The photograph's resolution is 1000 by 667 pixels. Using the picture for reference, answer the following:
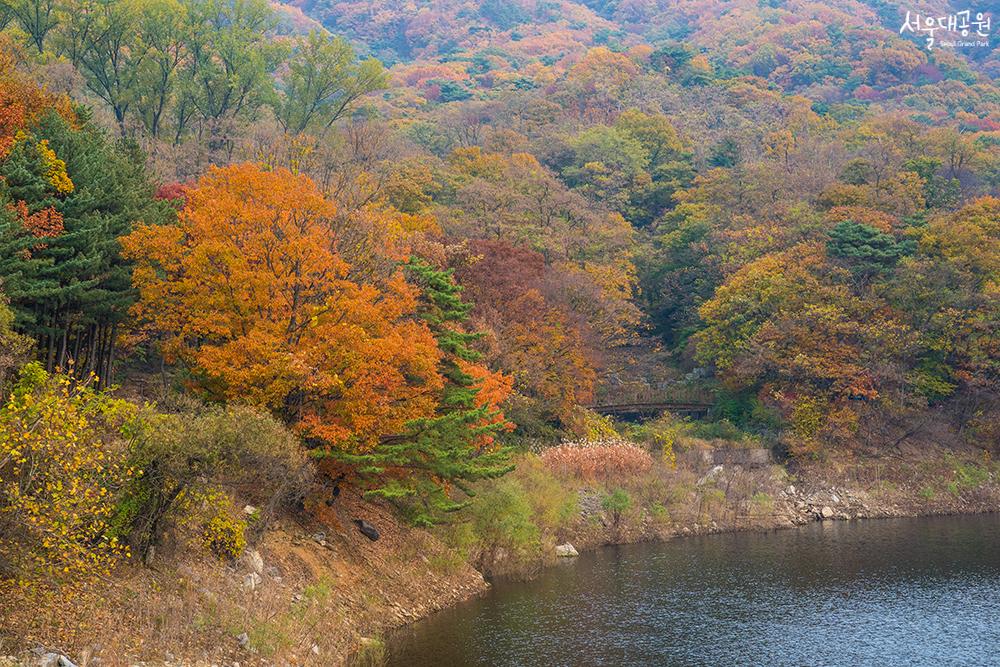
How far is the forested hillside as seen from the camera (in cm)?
2498

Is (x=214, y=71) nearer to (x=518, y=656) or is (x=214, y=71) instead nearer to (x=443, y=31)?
(x=518, y=656)

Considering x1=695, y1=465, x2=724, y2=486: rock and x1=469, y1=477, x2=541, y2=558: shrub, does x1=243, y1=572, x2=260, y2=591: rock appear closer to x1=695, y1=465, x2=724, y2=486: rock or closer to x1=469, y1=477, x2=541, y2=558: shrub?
x1=469, y1=477, x2=541, y2=558: shrub

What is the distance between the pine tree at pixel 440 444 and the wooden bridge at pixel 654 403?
26.7 meters

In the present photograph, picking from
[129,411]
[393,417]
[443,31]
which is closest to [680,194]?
[393,417]

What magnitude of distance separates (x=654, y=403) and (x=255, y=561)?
40.5m

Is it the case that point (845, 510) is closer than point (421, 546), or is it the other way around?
point (421, 546)

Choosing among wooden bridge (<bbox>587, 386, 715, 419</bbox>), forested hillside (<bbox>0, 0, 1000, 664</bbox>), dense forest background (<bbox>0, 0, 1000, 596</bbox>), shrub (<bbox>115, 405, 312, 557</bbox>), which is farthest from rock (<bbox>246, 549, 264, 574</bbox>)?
wooden bridge (<bbox>587, 386, 715, 419</bbox>)

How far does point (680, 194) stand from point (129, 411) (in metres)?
67.0

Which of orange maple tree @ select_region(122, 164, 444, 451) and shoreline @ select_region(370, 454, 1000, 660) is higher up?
orange maple tree @ select_region(122, 164, 444, 451)

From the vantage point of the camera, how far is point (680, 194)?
81.1 meters

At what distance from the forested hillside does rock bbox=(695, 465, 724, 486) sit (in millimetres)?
2516

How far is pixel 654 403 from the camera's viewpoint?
205 ft

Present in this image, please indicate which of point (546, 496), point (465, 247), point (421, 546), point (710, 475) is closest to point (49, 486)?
point (421, 546)

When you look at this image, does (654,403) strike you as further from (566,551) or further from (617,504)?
(566,551)
